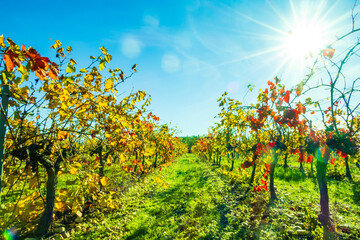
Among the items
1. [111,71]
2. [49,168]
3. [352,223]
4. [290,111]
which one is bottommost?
[352,223]

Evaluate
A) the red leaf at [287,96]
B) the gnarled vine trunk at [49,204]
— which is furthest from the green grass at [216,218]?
the red leaf at [287,96]

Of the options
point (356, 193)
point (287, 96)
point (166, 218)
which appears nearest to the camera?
point (287, 96)

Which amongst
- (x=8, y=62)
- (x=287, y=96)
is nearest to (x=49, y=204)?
(x=8, y=62)

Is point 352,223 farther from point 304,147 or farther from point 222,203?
point 222,203

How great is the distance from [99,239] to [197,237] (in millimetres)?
2881

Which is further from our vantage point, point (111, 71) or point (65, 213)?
point (65, 213)

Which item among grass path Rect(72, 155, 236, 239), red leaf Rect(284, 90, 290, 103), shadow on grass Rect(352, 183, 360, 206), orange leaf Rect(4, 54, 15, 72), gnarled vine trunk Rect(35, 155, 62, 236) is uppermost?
red leaf Rect(284, 90, 290, 103)

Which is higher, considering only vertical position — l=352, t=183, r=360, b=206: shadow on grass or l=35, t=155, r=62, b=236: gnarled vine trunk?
l=35, t=155, r=62, b=236: gnarled vine trunk

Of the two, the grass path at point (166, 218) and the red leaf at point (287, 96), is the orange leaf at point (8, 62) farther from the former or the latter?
the red leaf at point (287, 96)

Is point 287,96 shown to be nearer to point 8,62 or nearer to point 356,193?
point 8,62

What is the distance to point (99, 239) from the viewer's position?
4.90m

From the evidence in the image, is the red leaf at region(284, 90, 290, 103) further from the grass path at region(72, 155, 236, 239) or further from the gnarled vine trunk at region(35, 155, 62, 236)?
the gnarled vine trunk at region(35, 155, 62, 236)

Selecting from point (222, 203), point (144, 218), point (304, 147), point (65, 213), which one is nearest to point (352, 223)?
point (304, 147)

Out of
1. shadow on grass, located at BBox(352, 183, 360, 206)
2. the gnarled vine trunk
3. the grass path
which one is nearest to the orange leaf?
the grass path
